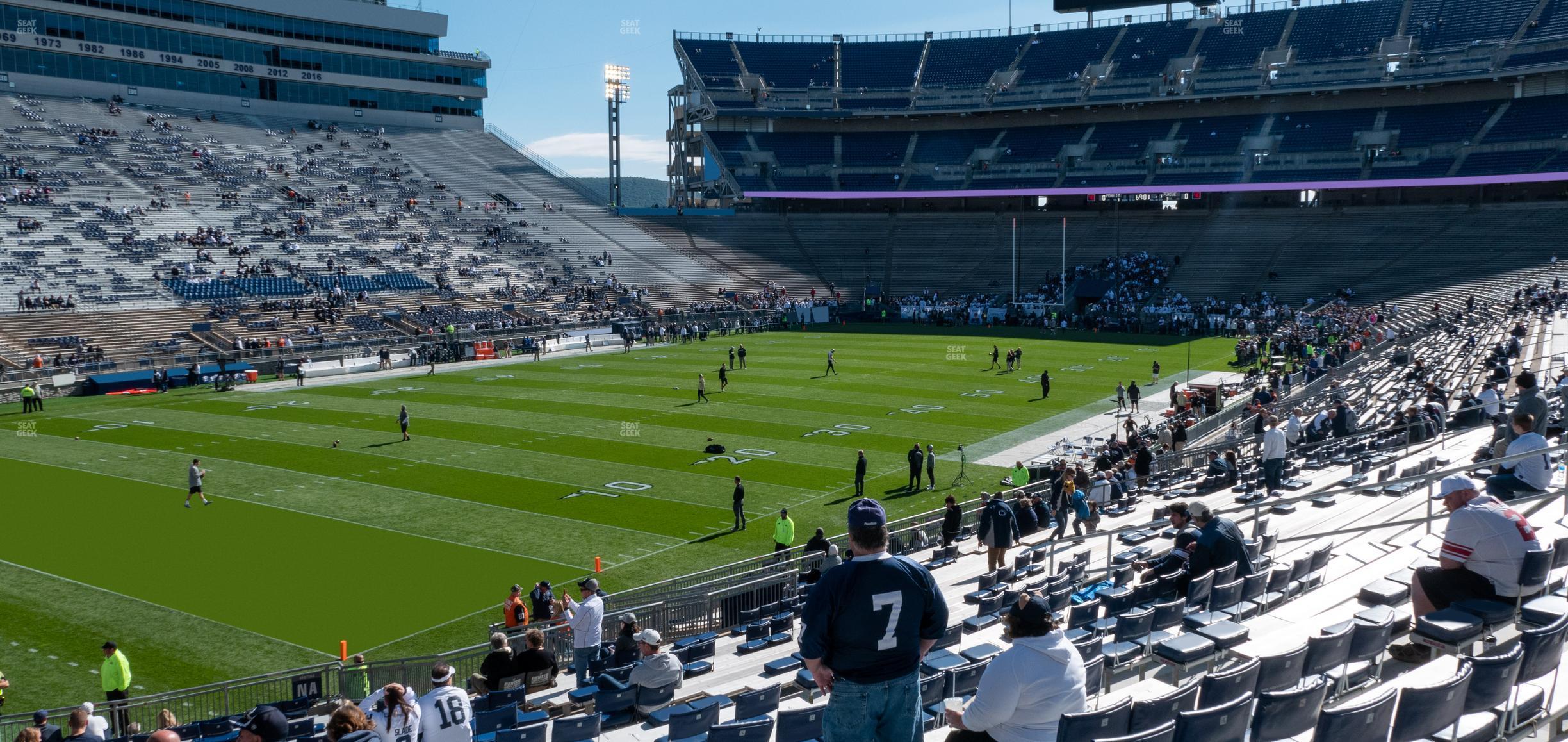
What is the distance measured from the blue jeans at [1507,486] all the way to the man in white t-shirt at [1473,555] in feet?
10.3

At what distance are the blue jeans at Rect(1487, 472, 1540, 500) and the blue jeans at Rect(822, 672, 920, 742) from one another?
786cm

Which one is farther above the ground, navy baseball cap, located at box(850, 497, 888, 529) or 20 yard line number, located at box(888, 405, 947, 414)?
navy baseball cap, located at box(850, 497, 888, 529)

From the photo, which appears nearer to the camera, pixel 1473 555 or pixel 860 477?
pixel 1473 555

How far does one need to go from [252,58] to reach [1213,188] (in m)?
65.4

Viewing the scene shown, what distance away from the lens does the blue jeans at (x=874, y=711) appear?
483 cm

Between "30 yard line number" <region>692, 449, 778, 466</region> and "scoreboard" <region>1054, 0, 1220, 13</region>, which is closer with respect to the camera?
"30 yard line number" <region>692, 449, 778, 466</region>

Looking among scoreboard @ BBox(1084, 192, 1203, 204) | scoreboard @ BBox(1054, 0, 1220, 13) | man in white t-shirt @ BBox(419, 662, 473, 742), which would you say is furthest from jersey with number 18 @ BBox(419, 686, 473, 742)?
scoreboard @ BBox(1054, 0, 1220, 13)

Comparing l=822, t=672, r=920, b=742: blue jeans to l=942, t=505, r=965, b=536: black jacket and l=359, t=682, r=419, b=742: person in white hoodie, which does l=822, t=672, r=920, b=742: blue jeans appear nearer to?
l=359, t=682, r=419, b=742: person in white hoodie

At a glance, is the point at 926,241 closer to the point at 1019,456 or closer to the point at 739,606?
the point at 1019,456

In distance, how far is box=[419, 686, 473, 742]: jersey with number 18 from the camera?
739 cm

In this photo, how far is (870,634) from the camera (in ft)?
15.5

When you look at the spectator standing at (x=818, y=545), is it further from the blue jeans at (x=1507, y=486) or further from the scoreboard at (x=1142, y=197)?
the scoreboard at (x=1142, y=197)

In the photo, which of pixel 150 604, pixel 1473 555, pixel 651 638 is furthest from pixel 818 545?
pixel 1473 555

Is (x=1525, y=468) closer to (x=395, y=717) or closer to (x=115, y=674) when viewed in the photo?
(x=395, y=717)
